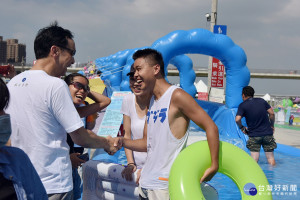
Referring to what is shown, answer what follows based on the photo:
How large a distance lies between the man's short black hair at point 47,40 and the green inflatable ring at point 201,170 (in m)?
0.99

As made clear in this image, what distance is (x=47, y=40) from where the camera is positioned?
1633mm

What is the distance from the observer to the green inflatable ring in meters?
1.64

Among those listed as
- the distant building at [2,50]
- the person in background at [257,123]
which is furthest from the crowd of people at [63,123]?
the distant building at [2,50]

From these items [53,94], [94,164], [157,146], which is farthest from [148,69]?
[94,164]

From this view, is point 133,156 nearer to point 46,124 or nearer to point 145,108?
point 145,108

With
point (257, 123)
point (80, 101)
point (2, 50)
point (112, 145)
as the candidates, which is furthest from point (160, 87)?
point (2, 50)

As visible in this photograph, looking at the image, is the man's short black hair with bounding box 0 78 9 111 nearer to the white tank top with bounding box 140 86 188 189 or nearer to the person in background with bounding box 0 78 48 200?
the person in background with bounding box 0 78 48 200

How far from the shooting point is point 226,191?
14.6 feet

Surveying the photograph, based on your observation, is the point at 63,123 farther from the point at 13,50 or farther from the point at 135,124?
the point at 13,50

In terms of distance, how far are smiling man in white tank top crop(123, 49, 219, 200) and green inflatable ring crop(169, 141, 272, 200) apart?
0.07 m

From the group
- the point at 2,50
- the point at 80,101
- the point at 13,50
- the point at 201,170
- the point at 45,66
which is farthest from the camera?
the point at 13,50

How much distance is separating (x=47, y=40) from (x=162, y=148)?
0.94 m

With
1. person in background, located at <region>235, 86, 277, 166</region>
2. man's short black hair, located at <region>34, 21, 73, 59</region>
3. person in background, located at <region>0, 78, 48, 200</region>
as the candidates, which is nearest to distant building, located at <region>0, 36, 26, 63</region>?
person in background, located at <region>235, 86, 277, 166</region>

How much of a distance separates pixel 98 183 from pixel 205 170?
130 cm
